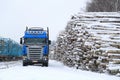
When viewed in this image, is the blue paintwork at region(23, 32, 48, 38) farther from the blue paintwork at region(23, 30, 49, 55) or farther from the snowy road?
the snowy road

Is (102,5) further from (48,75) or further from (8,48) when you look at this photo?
(48,75)

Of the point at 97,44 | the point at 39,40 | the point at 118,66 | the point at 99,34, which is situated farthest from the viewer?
the point at 39,40

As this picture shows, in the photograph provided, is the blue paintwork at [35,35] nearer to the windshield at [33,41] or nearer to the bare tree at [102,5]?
the windshield at [33,41]

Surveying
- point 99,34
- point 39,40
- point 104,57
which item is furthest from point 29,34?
point 104,57

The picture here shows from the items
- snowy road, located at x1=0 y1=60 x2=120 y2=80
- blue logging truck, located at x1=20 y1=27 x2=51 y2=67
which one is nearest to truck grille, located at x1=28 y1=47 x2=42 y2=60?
blue logging truck, located at x1=20 y1=27 x2=51 y2=67

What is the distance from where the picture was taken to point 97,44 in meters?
26.5

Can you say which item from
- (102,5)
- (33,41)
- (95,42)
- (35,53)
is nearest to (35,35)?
(33,41)

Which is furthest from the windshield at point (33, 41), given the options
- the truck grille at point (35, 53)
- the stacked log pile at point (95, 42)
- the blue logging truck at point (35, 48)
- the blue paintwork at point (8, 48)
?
the blue paintwork at point (8, 48)

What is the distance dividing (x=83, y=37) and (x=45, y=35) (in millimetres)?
4763

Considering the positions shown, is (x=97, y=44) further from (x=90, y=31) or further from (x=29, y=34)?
(x=29, y=34)

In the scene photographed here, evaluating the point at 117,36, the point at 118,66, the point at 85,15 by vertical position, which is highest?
the point at 85,15

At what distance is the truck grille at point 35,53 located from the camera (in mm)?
33000

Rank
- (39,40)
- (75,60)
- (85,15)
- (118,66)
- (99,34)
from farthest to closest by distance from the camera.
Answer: (85,15), (39,40), (75,60), (99,34), (118,66)

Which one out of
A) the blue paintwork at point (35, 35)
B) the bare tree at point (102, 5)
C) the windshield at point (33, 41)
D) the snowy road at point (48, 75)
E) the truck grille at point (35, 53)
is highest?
the bare tree at point (102, 5)
